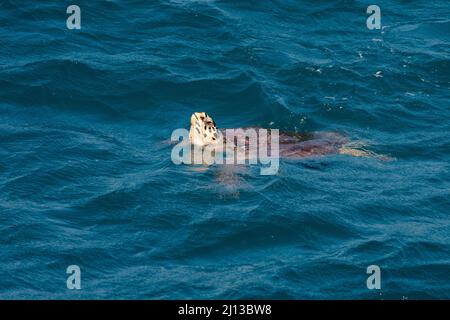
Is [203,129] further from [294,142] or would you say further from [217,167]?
[294,142]

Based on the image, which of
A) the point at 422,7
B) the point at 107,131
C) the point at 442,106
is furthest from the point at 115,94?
the point at 422,7

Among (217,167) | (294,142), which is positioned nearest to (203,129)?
(217,167)

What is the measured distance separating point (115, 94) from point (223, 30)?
4.55m

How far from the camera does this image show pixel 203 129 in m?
25.2

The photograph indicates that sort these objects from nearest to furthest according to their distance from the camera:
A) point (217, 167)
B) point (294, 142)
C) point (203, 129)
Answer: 1. point (217, 167)
2. point (203, 129)
3. point (294, 142)

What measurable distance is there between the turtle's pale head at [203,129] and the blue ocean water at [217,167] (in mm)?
1001

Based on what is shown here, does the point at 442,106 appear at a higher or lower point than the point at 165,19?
lower

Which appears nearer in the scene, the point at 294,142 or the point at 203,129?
the point at 203,129

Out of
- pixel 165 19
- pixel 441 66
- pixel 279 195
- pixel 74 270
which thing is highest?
pixel 165 19

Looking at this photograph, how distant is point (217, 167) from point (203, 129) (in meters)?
1.24

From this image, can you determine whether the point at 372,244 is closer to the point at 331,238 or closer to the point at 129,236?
the point at 331,238

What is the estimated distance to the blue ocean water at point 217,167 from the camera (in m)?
20.3

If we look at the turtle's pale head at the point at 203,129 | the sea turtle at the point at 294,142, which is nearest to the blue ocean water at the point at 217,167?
the sea turtle at the point at 294,142

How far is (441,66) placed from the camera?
29391 mm
